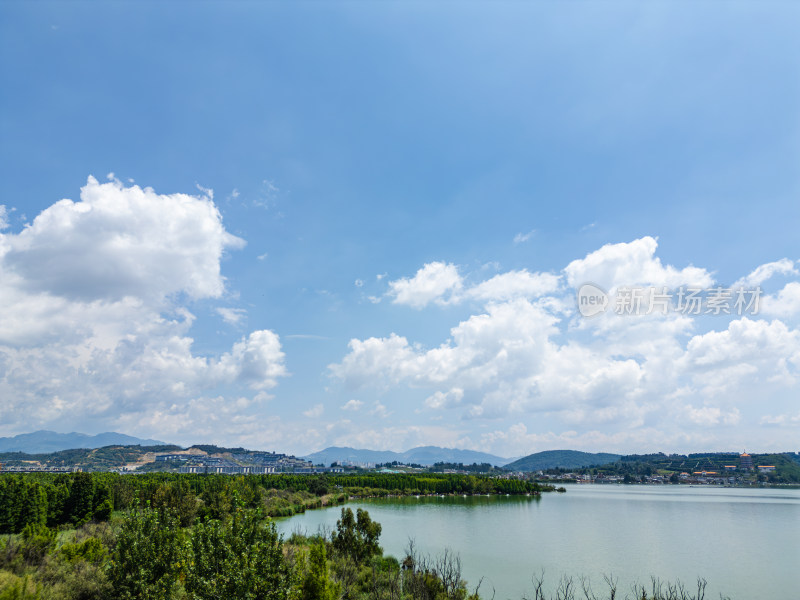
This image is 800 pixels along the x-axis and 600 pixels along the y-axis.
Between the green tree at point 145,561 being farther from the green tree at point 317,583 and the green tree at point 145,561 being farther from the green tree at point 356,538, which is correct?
the green tree at point 356,538

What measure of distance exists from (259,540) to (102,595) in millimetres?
8834

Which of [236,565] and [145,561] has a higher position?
[236,565]

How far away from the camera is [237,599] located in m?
16.2

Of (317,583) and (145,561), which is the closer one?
(145,561)

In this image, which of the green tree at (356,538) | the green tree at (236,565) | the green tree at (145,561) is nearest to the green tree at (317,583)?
the green tree at (236,565)

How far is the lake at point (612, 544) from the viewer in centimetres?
4006

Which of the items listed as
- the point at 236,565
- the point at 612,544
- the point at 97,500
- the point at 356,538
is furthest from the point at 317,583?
the point at 97,500

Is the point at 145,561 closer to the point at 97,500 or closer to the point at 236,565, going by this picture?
the point at 236,565

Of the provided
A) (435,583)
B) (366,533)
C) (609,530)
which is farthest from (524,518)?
(435,583)

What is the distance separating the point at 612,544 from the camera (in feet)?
187

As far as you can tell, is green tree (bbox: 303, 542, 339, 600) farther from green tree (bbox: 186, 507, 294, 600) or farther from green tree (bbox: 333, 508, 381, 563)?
green tree (bbox: 333, 508, 381, 563)

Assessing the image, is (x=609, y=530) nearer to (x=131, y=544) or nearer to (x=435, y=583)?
(x=435, y=583)

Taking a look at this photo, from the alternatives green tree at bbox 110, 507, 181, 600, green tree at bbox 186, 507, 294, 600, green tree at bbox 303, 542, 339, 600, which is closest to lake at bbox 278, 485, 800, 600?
green tree at bbox 303, 542, 339, 600

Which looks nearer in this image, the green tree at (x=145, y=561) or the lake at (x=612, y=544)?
the green tree at (x=145, y=561)
